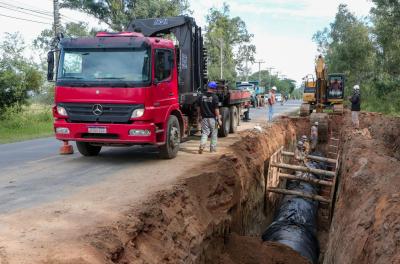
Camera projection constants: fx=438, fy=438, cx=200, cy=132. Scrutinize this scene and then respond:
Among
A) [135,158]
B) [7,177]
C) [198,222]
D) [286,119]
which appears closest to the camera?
→ [198,222]

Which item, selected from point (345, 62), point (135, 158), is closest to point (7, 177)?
point (135, 158)

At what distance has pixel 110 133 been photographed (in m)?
9.95

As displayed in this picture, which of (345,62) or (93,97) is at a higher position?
(345,62)

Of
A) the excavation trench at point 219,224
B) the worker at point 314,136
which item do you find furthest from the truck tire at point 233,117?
the worker at point 314,136

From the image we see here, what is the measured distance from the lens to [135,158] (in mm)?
11469

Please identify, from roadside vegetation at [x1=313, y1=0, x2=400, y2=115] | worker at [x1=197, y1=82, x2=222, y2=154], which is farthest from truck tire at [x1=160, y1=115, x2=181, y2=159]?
roadside vegetation at [x1=313, y1=0, x2=400, y2=115]

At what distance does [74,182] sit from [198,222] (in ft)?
8.66

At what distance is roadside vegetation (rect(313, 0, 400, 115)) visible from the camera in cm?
2680

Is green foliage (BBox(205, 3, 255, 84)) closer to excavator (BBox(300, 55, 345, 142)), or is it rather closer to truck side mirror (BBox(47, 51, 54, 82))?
excavator (BBox(300, 55, 345, 142))

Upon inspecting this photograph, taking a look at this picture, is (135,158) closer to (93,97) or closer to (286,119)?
(93,97)

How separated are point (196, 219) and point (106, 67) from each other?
14.3ft

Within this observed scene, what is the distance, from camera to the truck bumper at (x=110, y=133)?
984cm

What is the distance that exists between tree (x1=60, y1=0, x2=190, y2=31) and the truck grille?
23.1 meters

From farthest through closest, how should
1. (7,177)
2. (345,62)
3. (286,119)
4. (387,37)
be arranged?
(345,62) < (387,37) < (286,119) < (7,177)
